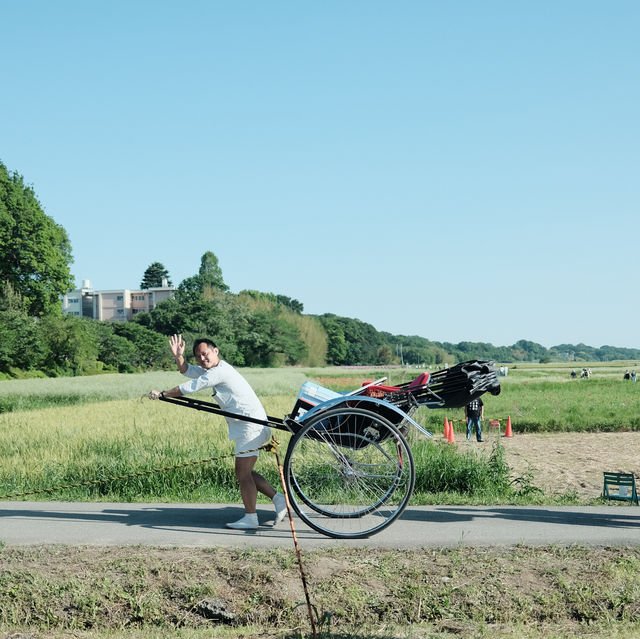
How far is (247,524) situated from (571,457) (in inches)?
525

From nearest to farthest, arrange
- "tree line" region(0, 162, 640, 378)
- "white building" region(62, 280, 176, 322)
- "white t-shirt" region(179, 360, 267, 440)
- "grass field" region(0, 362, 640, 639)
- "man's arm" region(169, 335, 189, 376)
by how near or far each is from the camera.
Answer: "grass field" region(0, 362, 640, 639)
"white t-shirt" region(179, 360, 267, 440)
"man's arm" region(169, 335, 189, 376)
"tree line" region(0, 162, 640, 378)
"white building" region(62, 280, 176, 322)

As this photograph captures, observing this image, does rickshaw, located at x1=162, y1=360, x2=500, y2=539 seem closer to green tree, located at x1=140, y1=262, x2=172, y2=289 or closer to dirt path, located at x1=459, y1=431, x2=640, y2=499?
dirt path, located at x1=459, y1=431, x2=640, y2=499

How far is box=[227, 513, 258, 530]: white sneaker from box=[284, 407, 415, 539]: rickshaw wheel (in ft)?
1.67

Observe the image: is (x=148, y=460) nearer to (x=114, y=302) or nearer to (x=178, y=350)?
(x=178, y=350)

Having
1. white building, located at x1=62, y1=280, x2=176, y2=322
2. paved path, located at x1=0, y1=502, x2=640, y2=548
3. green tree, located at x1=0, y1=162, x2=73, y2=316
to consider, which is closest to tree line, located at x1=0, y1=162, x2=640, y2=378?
green tree, located at x1=0, y1=162, x2=73, y2=316

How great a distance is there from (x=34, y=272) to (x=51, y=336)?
577 cm

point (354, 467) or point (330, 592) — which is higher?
point (354, 467)

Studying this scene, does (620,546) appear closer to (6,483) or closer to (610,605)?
(610,605)

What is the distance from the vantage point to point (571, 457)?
18891mm

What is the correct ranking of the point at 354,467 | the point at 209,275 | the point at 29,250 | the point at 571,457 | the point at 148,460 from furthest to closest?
1. the point at 209,275
2. the point at 29,250
3. the point at 571,457
4. the point at 148,460
5. the point at 354,467

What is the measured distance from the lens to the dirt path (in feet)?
45.8

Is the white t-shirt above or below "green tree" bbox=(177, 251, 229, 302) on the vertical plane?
below

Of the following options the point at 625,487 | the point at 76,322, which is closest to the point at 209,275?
the point at 76,322

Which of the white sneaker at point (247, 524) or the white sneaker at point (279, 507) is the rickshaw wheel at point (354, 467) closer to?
the white sneaker at point (279, 507)
